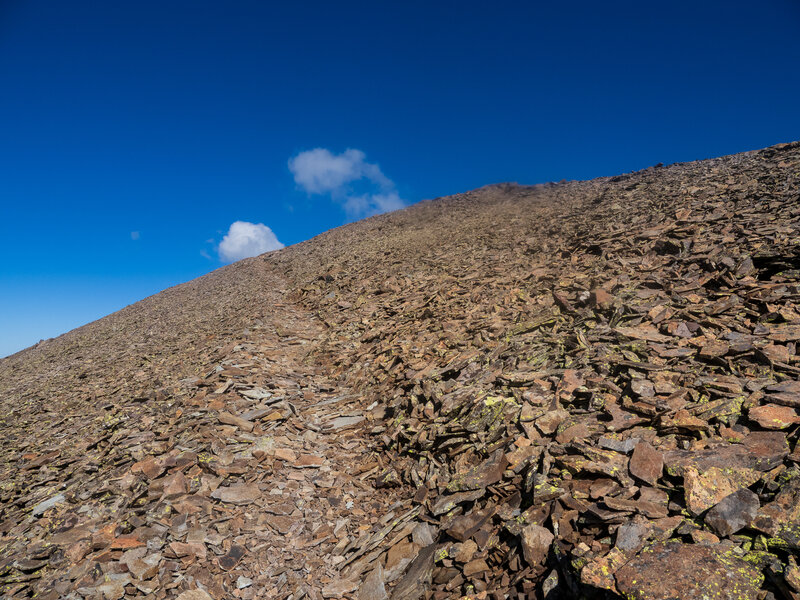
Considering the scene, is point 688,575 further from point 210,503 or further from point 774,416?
point 210,503

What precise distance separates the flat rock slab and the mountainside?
0.06ft

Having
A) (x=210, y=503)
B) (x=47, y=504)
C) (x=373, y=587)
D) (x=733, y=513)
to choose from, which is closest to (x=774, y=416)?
(x=733, y=513)

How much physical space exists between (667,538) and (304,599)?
179 inches

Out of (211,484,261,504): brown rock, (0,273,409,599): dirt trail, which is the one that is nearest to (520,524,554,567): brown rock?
(0,273,409,599): dirt trail

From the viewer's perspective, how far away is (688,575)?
10.6 ft

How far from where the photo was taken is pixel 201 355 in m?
13.4

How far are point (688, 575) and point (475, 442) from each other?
3549 mm

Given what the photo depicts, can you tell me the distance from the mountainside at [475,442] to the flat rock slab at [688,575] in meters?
0.02

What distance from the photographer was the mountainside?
4.03 m

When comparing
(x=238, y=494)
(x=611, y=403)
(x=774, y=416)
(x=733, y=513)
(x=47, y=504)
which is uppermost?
(x=611, y=403)

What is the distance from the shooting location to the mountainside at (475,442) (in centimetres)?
403

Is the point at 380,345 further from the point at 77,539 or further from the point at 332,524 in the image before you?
the point at 77,539

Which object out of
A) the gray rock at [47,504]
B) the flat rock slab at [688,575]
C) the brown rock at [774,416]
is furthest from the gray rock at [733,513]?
the gray rock at [47,504]

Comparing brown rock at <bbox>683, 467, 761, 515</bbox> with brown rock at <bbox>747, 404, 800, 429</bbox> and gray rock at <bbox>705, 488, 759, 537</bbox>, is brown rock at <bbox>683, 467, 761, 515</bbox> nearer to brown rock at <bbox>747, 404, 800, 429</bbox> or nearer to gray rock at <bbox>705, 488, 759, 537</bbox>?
gray rock at <bbox>705, 488, 759, 537</bbox>
